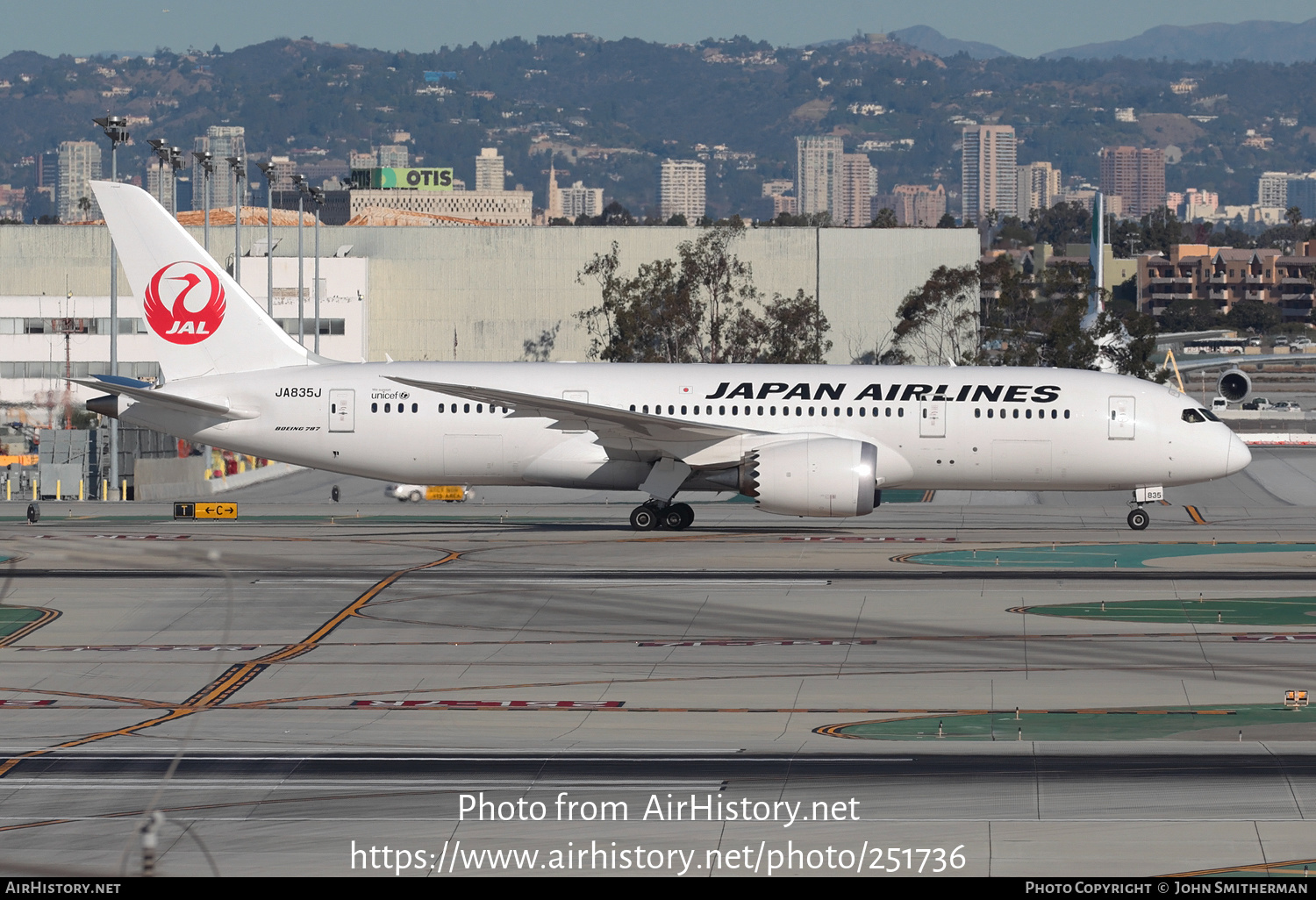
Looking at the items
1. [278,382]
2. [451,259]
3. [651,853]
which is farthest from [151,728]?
[451,259]

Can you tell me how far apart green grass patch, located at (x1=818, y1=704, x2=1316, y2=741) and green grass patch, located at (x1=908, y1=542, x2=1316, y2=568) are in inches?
560

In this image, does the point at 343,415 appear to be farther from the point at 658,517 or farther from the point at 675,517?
the point at 675,517

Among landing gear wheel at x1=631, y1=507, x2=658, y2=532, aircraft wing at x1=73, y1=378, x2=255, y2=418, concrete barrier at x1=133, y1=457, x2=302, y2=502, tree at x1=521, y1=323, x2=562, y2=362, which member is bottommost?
concrete barrier at x1=133, y1=457, x2=302, y2=502

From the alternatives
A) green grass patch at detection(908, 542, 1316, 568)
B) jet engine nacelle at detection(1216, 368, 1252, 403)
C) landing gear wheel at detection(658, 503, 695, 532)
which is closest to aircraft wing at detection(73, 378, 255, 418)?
landing gear wheel at detection(658, 503, 695, 532)

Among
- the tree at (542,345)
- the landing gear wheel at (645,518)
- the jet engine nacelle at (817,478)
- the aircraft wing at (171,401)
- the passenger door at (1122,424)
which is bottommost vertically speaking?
the landing gear wheel at (645,518)

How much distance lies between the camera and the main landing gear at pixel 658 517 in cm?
4175

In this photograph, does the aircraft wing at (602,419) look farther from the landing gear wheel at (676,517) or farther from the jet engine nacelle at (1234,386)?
the jet engine nacelle at (1234,386)

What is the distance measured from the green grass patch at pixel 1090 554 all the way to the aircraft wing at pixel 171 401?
18.1m

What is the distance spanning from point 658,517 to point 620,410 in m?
3.49

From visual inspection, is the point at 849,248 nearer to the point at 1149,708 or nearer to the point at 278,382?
the point at 278,382

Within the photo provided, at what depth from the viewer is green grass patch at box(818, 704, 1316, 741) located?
20.0m

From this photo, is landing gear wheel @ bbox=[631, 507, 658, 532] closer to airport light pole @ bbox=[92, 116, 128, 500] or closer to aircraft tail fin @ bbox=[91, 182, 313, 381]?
aircraft tail fin @ bbox=[91, 182, 313, 381]

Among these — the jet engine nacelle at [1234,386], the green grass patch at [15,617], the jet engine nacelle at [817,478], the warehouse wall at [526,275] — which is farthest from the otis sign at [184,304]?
the warehouse wall at [526,275]
